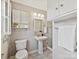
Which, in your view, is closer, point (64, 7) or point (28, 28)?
point (64, 7)

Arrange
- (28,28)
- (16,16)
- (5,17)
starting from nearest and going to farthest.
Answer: (5,17)
(16,16)
(28,28)

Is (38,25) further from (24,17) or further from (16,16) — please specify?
(16,16)

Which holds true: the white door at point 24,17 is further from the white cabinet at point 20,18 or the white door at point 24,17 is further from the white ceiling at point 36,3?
the white ceiling at point 36,3

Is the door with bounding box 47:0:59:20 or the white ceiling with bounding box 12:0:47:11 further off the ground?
the white ceiling with bounding box 12:0:47:11

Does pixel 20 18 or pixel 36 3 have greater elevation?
pixel 36 3

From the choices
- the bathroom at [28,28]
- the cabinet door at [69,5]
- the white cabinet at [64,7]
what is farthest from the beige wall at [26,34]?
the cabinet door at [69,5]

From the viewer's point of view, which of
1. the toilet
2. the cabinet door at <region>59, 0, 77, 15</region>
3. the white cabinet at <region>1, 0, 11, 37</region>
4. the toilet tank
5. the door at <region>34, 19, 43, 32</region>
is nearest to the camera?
the cabinet door at <region>59, 0, 77, 15</region>

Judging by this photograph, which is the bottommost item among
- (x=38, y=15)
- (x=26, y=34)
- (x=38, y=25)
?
(x=26, y=34)

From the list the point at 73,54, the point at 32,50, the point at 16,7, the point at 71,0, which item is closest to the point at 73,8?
the point at 71,0

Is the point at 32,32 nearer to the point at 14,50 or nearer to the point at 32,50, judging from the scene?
the point at 32,50

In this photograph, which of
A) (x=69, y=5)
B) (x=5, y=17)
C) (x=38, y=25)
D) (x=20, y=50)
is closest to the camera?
(x=69, y=5)

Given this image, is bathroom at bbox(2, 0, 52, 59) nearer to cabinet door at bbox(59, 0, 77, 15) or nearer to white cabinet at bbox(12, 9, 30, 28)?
white cabinet at bbox(12, 9, 30, 28)

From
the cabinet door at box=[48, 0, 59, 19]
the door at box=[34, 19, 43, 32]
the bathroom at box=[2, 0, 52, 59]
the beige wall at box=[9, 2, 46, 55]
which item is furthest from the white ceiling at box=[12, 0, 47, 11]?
the cabinet door at box=[48, 0, 59, 19]

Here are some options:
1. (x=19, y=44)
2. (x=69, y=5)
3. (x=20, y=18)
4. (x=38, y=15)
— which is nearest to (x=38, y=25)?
(x=38, y=15)
